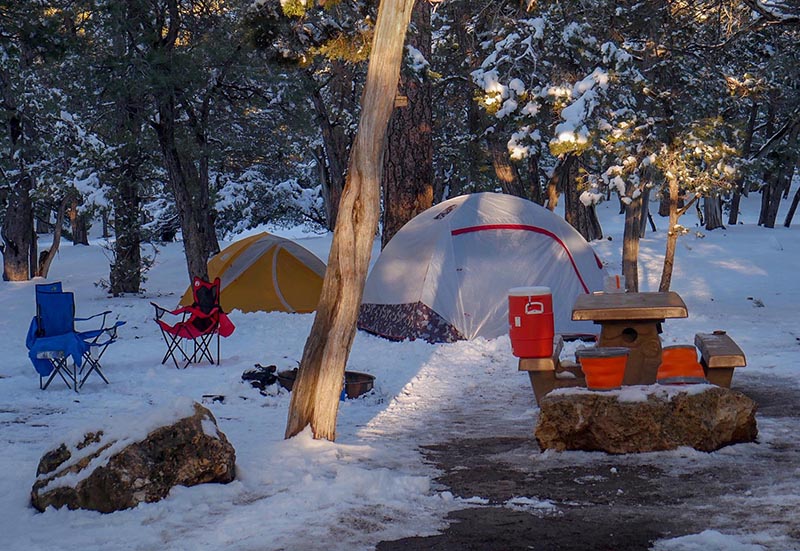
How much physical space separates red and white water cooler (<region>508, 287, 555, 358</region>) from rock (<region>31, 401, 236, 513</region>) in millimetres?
3188

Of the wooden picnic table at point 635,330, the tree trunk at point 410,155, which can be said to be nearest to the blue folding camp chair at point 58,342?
the wooden picnic table at point 635,330

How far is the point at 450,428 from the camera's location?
7887mm

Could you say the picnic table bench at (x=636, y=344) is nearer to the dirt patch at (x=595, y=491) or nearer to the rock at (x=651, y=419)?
the dirt patch at (x=595, y=491)

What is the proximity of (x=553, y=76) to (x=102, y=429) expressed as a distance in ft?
36.7

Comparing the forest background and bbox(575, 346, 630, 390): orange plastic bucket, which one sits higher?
the forest background

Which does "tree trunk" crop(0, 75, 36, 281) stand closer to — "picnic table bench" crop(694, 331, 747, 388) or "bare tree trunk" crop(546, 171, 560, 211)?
"bare tree trunk" crop(546, 171, 560, 211)

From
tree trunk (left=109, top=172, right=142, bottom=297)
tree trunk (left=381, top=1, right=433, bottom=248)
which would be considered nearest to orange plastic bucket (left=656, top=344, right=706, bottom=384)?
tree trunk (left=381, top=1, right=433, bottom=248)

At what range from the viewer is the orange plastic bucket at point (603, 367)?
6.95 m

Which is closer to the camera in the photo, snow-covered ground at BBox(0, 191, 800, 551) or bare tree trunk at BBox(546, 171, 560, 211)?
snow-covered ground at BBox(0, 191, 800, 551)

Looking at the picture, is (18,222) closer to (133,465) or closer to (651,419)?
(133,465)

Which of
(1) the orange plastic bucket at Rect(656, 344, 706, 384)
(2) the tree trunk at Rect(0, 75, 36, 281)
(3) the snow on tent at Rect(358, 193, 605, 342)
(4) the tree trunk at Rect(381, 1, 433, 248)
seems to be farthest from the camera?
(2) the tree trunk at Rect(0, 75, 36, 281)

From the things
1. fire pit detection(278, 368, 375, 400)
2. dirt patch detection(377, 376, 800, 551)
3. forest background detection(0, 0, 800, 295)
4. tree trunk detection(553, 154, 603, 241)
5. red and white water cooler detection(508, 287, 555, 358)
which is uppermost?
forest background detection(0, 0, 800, 295)

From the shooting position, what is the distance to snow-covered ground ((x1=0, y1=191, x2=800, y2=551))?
477 centimetres

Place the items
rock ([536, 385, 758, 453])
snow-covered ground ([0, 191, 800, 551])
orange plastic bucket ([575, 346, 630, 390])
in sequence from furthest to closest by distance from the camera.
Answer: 1. orange plastic bucket ([575, 346, 630, 390])
2. rock ([536, 385, 758, 453])
3. snow-covered ground ([0, 191, 800, 551])
